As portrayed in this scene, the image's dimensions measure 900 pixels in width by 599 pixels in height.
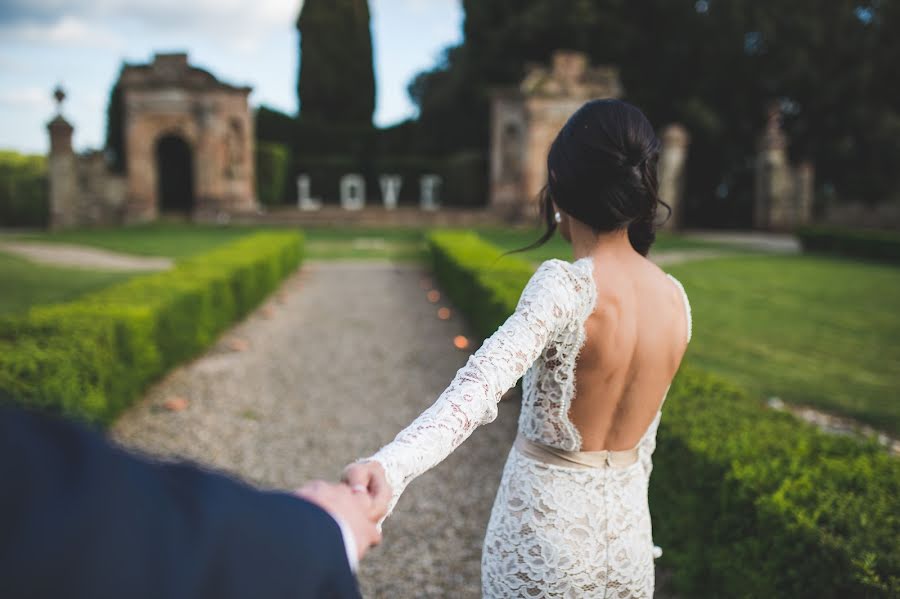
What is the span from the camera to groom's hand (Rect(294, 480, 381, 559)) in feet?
3.18

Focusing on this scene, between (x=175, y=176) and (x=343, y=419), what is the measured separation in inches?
1058

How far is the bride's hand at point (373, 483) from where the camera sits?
1.09m

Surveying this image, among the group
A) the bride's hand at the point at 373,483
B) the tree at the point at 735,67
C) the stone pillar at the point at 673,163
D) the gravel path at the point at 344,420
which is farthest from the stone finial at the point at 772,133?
the bride's hand at the point at 373,483

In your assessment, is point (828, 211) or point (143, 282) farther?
point (828, 211)

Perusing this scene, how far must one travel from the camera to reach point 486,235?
21.8 meters

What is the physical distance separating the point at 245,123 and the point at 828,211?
23.6m

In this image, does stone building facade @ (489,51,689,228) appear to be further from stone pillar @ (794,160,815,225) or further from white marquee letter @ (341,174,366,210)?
white marquee letter @ (341,174,366,210)

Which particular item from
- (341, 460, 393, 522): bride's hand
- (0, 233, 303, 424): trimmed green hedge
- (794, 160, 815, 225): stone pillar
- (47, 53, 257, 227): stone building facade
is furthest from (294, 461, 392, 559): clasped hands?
(794, 160, 815, 225): stone pillar

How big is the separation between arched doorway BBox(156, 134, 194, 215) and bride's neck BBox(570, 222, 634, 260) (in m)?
29.4

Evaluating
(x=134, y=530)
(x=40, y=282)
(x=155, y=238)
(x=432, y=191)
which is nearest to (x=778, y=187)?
(x=432, y=191)

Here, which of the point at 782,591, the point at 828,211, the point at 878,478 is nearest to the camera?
the point at 782,591

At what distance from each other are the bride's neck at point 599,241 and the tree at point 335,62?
37.0m

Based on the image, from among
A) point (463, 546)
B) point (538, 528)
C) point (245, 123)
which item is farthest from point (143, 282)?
point (245, 123)

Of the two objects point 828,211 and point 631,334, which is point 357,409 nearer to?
point 631,334
